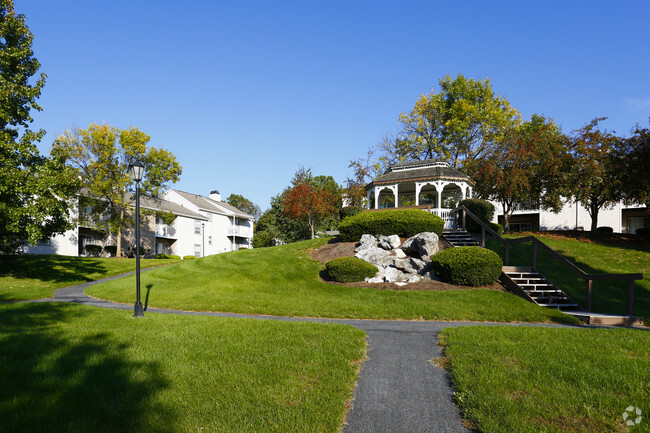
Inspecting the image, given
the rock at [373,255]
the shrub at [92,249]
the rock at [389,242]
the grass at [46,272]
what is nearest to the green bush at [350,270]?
the rock at [373,255]

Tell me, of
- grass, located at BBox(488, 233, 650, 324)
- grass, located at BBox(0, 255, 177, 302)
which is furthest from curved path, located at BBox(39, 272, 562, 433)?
grass, located at BBox(0, 255, 177, 302)

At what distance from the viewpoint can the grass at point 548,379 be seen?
3.98 m

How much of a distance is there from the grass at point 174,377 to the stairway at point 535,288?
7.48 meters

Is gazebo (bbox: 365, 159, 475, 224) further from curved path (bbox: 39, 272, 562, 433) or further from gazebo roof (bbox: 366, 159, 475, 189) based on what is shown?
curved path (bbox: 39, 272, 562, 433)

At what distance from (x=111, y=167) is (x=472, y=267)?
3009cm

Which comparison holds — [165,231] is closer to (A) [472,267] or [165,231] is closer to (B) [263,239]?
(B) [263,239]

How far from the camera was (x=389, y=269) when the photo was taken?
15539mm

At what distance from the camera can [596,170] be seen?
2138cm

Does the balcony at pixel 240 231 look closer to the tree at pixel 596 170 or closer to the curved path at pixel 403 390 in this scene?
the tree at pixel 596 170

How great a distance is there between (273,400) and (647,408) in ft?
14.2

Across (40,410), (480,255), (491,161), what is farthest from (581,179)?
(40,410)

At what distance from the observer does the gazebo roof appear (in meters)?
23.3

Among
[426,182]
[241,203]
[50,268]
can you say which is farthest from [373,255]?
[241,203]

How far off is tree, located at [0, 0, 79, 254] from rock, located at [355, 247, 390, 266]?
46.7 ft
